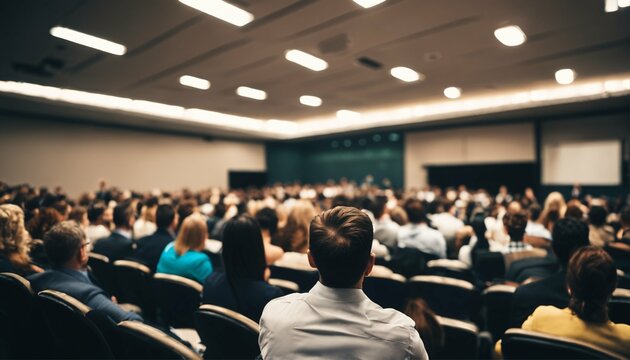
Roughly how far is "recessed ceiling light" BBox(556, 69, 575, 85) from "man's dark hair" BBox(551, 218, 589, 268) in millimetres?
6725

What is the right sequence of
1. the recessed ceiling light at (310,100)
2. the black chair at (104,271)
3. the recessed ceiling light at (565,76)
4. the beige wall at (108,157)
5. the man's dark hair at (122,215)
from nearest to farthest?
the black chair at (104,271) → the man's dark hair at (122,215) → the recessed ceiling light at (565,76) → the recessed ceiling light at (310,100) → the beige wall at (108,157)

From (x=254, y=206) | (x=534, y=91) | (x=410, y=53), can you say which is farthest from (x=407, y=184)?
(x=254, y=206)

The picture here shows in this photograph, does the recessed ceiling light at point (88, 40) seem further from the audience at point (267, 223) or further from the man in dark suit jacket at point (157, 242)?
the audience at point (267, 223)

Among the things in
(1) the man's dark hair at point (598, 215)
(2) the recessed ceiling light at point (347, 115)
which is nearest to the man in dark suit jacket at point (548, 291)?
(1) the man's dark hair at point (598, 215)

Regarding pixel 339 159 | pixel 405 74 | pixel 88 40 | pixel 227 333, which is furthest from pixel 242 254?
pixel 339 159

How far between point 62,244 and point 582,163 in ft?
45.3

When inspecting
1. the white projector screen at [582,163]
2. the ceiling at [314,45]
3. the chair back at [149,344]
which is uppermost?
the ceiling at [314,45]

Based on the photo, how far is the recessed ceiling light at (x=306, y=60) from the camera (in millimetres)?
5984

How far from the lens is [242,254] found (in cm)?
182

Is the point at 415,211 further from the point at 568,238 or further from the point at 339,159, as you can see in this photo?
the point at 339,159

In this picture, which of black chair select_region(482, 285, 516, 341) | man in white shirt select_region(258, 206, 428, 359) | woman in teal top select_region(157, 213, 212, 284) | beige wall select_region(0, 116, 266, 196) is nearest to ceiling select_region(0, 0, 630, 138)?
beige wall select_region(0, 116, 266, 196)

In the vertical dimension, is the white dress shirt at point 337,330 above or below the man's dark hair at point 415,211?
below

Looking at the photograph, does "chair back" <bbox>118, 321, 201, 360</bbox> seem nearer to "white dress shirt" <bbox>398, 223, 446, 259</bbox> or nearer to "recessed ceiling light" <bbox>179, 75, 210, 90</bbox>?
"white dress shirt" <bbox>398, 223, 446, 259</bbox>

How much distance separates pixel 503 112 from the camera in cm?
1017
